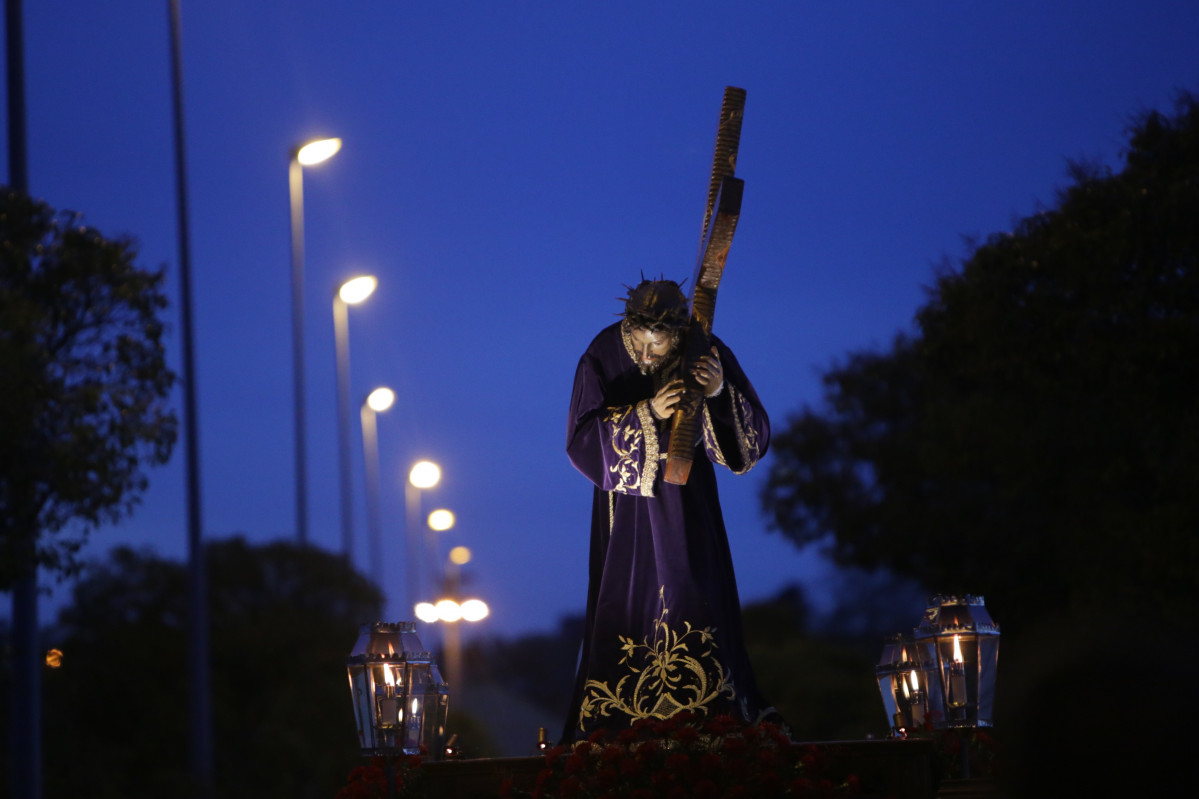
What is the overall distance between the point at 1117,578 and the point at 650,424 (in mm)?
14651

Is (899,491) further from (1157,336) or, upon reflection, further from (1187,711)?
(1187,711)

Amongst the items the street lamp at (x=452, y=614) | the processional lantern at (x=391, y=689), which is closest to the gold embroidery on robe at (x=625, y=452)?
the processional lantern at (x=391, y=689)

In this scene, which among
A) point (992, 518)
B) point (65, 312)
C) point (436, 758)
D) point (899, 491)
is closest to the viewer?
point (436, 758)

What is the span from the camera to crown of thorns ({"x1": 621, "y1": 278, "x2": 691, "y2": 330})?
6.37 meters

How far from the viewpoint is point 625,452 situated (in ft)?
20.9

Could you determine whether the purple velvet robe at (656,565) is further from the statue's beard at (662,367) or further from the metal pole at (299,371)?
the metal pole at (299,371)

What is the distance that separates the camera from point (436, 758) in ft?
23.7

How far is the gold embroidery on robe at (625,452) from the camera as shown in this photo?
635 centimetres

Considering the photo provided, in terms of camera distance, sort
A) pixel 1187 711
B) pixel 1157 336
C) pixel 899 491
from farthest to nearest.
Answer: pixel 899 491, pixel 1157 336, pixel 1187 711

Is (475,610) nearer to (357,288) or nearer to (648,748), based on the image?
(357,288)

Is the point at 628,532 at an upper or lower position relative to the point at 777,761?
upper

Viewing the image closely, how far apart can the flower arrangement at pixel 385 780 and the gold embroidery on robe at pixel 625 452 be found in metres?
1.69

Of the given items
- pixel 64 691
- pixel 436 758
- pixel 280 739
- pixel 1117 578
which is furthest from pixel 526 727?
pixel 436 758

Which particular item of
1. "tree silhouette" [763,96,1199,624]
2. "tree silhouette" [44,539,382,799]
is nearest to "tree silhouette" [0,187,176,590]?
"tree silhouette" [44,539,382,799]
